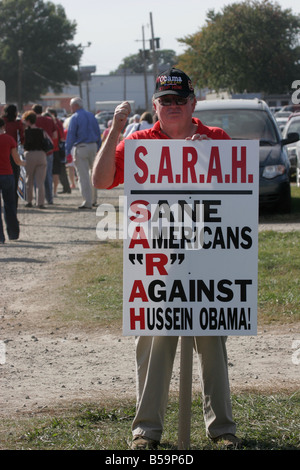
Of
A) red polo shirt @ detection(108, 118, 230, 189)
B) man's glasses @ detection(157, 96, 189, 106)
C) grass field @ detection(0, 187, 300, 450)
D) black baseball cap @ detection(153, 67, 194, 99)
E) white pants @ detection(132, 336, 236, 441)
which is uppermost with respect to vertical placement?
black baseball cap @ detection(153, 67, 194, 99)

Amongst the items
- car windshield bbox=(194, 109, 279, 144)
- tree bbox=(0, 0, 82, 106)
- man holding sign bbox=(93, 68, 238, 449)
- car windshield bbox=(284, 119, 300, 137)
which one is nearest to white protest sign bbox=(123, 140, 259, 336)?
man holding sign bbox=(93, 68, 238, 449)

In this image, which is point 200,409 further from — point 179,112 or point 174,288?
point 179,112

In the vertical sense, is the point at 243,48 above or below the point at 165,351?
above

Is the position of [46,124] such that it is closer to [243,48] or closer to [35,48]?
[243,48]

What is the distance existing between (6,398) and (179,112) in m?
2.35

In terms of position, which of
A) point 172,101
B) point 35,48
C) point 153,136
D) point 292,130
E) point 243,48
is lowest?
point 292,130

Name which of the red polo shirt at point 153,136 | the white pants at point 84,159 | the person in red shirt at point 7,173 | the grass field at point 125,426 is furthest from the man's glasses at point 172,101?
the white pants at point 84,159

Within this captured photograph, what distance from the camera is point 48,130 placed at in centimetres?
1709

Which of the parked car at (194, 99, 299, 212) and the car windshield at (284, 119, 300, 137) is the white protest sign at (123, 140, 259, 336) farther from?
the car windshield at (284, 119, 300, 137)

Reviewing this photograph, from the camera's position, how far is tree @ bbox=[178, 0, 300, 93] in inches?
2515

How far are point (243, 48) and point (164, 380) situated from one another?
61.3m

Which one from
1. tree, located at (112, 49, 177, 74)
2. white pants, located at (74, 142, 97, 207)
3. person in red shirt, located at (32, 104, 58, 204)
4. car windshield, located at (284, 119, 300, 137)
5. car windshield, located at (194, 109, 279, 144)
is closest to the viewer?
car windshield, located at (194, 109, 279, 144)

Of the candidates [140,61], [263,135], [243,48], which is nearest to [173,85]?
[263,135]
